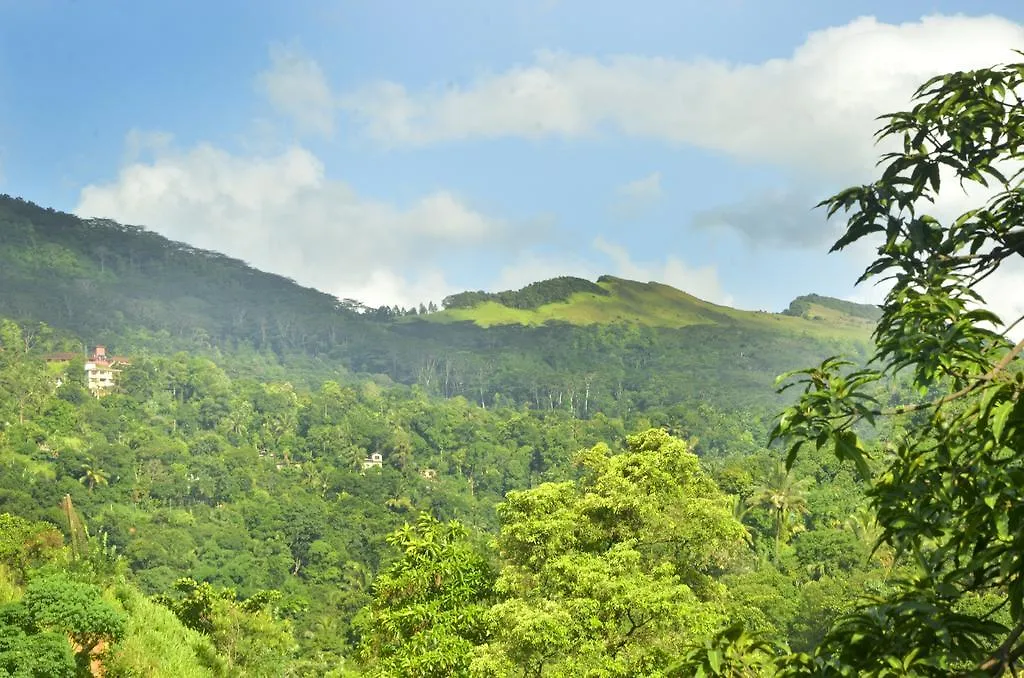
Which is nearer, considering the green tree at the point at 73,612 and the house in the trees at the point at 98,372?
the green tree at the point at 73,612

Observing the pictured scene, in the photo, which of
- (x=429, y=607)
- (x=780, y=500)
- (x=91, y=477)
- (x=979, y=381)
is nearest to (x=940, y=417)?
(x=979, y=381)

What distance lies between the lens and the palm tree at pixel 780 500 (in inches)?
2124

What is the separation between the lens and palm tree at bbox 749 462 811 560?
53956 mm

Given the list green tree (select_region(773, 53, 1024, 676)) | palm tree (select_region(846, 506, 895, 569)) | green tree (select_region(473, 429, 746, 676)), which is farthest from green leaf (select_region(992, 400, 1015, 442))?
palm tree (select_region(846, 506, 895, 569))

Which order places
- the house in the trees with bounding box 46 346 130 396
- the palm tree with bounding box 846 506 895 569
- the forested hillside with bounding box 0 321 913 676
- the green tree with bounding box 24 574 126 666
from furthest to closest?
1. the house in the trees with bounding box 46 346 130 396
2. the palm tree with bounding box 846 506 895 569
3. the green tree with bounding box 24 574 126 666
4. the forested hillside with bounding box 0 321 913 676

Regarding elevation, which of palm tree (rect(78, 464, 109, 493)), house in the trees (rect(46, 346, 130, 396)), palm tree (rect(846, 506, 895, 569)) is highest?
house in the trees (rect(46, 346, 130, 396))

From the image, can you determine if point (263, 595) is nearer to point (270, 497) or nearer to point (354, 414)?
point (270, 497)

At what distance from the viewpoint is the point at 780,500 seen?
5366 cm

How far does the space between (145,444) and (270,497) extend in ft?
58.8

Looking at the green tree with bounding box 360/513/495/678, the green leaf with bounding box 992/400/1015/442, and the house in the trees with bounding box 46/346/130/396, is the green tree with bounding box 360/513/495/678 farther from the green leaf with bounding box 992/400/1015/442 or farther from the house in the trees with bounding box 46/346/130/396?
the house in the trees with bounding box 46/346/130/396

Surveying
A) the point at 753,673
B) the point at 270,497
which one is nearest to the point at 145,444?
the point at 270,497

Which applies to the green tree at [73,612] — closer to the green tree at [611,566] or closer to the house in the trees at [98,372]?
the green tree at [611,566]

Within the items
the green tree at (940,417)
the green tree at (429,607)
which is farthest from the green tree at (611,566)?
the green tree at (940,417)

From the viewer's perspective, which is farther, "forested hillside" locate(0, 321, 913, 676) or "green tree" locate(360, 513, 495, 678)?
"forested hillside" locate(0, 321, 913, 676)
